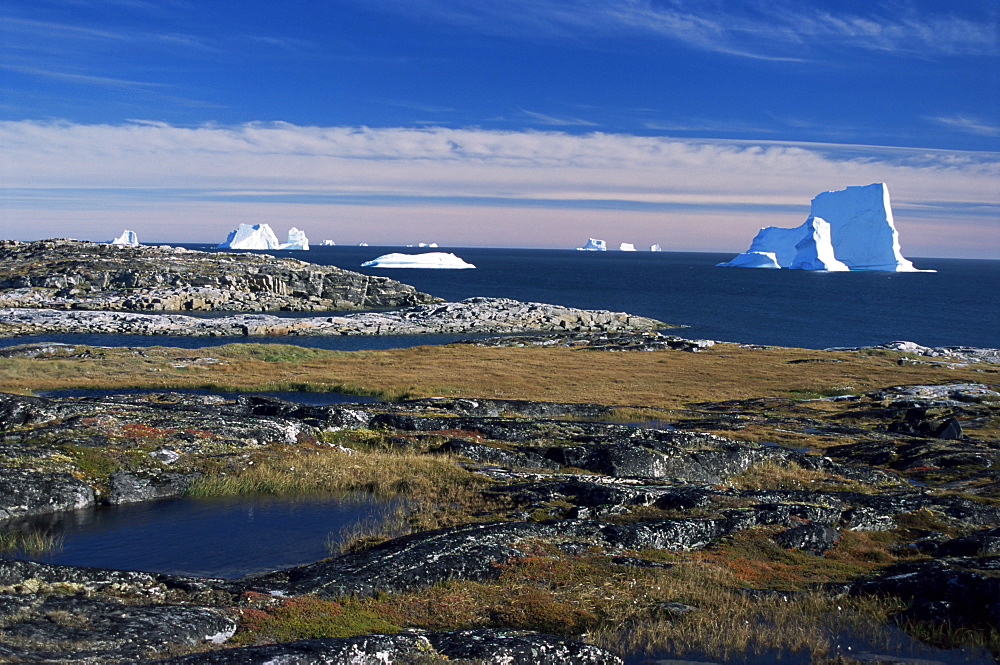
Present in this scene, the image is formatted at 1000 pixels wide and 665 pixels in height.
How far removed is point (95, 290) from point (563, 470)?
13079 cm

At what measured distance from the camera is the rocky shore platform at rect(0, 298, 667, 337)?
9394 cm

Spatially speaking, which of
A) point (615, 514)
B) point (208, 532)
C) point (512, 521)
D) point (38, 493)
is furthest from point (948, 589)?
point (38, 493)

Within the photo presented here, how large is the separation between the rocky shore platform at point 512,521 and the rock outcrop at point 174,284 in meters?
96.7

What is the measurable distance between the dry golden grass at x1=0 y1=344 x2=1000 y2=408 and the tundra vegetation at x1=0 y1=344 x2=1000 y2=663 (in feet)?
1.86

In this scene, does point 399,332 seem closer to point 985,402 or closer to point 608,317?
point 608,317

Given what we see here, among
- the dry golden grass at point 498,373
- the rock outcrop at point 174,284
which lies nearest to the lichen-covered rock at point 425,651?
the dry golden grass at point 498,373

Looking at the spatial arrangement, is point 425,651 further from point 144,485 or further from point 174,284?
point 174,284

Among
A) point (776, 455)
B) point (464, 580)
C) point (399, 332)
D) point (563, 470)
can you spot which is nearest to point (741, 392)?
point (776, 455)

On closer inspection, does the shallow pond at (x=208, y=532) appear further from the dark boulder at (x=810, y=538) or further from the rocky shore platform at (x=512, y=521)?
the dark boulder at (x=810, y=538)

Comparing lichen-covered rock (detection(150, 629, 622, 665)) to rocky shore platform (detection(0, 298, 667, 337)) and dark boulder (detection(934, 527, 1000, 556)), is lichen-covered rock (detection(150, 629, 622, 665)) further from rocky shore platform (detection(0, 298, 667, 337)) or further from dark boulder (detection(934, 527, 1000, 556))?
rocky shore platform (detection(0, 298, 667, 337))

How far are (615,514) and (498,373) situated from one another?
139 ft

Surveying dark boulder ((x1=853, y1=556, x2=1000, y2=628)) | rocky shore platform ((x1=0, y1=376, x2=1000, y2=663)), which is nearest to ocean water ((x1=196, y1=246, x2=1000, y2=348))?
rocky shore platform ((x1=0, y1=376, x2=1000, y2=663))

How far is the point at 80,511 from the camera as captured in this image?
17938 mm

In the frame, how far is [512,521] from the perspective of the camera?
53.8 feet
